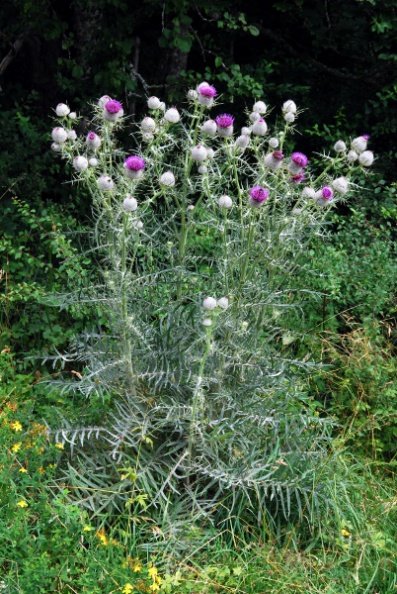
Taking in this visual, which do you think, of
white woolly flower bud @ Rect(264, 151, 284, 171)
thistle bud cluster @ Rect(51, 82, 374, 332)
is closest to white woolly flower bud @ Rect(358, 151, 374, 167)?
thistle bud cluster @ Rect(51, 82, 374, 332)

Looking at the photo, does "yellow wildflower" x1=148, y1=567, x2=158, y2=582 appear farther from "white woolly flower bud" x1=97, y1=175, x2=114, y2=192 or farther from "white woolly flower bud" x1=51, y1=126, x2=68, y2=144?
"white woolly flower bud" x1=51, y1=126, x2=68, y2=144

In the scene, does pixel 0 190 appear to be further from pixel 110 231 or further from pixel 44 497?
pixel 44 497

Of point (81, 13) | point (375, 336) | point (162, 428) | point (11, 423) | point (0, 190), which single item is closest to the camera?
point (162, 428)

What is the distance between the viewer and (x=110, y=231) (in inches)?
123

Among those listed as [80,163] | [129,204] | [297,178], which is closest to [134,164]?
[129,204]

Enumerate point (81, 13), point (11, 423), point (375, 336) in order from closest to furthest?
point (11, 423) < point (375, 336) < point (81, 13)

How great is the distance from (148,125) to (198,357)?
945 millimetres

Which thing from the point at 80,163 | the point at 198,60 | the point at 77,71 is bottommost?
the point at 198,60

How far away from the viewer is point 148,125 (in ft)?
10.2

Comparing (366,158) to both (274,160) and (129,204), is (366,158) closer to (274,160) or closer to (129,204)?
(274,160)

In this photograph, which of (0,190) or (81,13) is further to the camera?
(81,13)

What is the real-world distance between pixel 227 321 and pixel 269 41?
4585 millimetres

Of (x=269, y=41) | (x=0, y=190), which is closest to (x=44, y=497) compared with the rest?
(x=0, y=190)

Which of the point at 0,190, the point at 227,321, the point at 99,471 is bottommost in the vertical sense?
the point at 0,190
